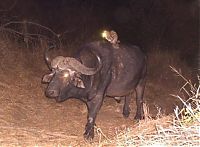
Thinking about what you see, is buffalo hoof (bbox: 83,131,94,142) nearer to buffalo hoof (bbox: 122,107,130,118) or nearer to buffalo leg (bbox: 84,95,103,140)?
buffalo leg (bbox: 84,95,103,140)

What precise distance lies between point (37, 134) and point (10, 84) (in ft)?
12.9

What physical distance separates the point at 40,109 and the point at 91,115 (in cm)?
259

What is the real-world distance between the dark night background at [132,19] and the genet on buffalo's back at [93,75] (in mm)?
9543

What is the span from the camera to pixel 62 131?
10438 millimetres

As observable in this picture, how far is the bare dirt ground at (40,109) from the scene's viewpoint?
959 centimetres

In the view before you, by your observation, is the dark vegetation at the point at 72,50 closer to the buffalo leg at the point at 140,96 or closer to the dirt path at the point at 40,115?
the dirt path at the point at 40,115

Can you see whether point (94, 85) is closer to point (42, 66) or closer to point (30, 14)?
point (42, 66)

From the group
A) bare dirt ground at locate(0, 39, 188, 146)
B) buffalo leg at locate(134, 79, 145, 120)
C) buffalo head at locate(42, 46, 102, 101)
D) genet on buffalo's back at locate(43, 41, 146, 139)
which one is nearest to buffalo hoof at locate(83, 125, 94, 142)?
genet on buffalo's back at locate(43, 41, 146, 139)

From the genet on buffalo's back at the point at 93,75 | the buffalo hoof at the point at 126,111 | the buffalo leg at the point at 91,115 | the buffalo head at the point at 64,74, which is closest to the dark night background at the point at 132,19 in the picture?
the buffalo hoof at the point at 126,111

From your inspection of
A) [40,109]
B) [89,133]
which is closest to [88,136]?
[89,133]

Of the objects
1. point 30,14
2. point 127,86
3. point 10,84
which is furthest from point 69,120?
point 30,14

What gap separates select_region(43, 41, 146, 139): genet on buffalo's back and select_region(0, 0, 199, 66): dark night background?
9543mm

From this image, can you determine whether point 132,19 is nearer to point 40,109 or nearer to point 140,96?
point 140,96

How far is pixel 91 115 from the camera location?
10133mm
